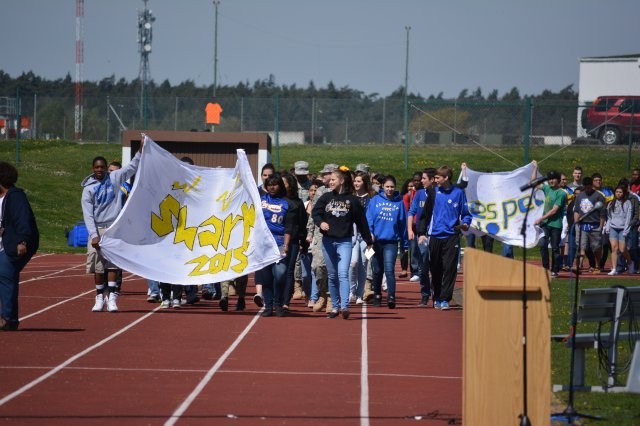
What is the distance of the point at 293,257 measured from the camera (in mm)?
18312

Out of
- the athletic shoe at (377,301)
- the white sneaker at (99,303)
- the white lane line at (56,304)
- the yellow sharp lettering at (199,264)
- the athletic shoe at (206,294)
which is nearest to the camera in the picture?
the white lane line at (56,304)

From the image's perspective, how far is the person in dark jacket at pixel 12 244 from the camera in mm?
15422

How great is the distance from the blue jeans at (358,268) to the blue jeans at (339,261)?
1756 millimetres

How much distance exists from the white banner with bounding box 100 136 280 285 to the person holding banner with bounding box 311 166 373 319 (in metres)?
0.72

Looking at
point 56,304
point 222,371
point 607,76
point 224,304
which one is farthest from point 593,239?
point 607,76

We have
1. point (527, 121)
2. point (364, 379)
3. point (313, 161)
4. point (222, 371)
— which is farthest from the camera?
point (313, 161)

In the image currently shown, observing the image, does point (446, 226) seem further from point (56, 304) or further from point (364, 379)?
point (364, 379)

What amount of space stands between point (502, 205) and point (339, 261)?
786 centimetres

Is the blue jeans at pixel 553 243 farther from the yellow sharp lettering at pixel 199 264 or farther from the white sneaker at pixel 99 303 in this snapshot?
Answer: the white sneaker at pixel 99 303

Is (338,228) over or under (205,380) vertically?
over

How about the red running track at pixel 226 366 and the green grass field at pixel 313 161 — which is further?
the green grass field at pixel 313 161

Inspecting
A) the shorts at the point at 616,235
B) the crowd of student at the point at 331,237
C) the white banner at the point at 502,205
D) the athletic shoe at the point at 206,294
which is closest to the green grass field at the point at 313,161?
the shorts at the point at 616,235

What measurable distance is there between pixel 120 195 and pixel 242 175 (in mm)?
1739

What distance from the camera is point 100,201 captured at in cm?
1794
